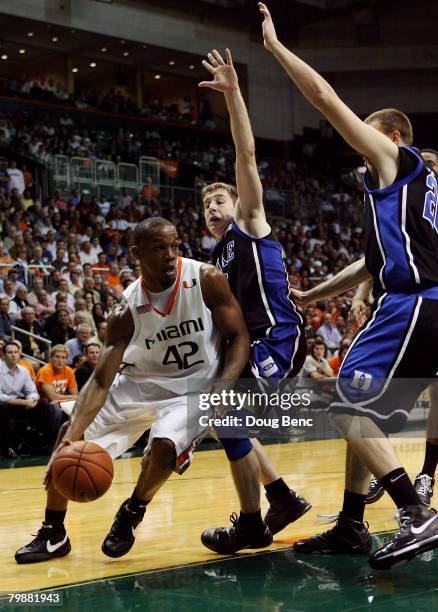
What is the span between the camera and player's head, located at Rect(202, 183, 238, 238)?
530 cm

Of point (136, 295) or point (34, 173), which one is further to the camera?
point (34, 173)

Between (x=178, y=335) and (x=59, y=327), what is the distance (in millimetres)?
8020

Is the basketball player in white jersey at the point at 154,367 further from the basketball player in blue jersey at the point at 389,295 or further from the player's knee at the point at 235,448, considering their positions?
the basketball player in blue jersey at the point at 389,295

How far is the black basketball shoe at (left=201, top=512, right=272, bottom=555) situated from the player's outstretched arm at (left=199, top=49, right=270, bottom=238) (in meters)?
1.56

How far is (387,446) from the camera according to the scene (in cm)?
402

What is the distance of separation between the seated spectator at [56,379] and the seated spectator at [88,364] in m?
0.22

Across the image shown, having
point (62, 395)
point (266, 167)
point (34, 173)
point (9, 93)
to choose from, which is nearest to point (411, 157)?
point (62, 395)

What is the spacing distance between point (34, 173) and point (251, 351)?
1642 cm

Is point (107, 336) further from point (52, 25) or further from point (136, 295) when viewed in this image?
point (52, 25)

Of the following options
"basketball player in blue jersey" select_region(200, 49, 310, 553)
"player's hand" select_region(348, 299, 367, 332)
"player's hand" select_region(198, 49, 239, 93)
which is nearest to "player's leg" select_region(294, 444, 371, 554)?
"basketball player in blue jersey" select_region(200, 49, 310, 553)

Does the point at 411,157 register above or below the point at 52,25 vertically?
below

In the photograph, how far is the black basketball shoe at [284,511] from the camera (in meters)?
5.04

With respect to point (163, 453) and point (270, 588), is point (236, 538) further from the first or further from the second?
point (270, 588)

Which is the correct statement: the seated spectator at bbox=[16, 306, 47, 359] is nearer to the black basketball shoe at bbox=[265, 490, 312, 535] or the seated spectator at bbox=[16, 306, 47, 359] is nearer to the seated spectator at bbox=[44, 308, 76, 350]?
the seated spectator at bbox=[44, 308, 76, 350]
